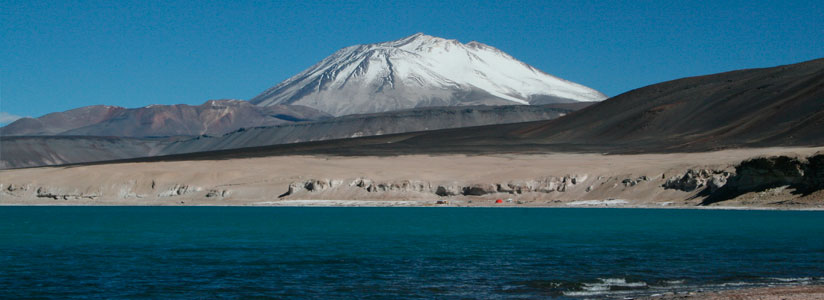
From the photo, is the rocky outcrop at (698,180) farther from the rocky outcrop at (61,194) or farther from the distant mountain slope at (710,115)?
the rocky outcrop at (61,194)

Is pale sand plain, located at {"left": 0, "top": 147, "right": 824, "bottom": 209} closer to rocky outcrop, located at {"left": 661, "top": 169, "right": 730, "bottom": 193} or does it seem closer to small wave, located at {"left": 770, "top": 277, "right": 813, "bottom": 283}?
rocky outcrop, located at {"left": 661, "top": 169, "right": 730, "bottom": 193}

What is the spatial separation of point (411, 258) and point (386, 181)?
58710 millimetres

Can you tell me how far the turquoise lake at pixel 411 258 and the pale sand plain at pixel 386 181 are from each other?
818 inches

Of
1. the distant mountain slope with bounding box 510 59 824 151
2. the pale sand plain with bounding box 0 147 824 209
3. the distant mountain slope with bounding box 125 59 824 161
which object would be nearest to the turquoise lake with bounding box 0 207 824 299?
the pale sand plain with bounding box 0 147 824 209

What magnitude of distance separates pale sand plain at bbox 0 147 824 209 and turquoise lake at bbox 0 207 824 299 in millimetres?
20774

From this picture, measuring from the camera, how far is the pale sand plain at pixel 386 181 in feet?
261

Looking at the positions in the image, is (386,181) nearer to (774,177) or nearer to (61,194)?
(61,194)

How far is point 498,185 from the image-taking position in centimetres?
8969

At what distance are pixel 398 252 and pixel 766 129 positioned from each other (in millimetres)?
101821

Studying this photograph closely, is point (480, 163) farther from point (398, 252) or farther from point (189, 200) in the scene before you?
point (398, 252)

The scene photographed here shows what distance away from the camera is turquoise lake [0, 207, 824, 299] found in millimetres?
27391

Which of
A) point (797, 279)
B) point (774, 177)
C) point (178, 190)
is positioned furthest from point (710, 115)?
point (797, 279)

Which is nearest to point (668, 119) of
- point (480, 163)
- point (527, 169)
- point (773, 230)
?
point (480, 163)

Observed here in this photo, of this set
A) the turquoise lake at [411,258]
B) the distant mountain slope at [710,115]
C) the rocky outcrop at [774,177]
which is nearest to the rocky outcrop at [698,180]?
the rocky outcrop at [774,177]
